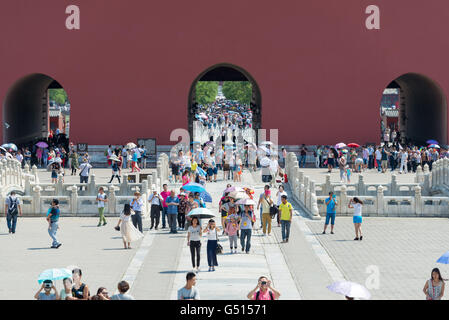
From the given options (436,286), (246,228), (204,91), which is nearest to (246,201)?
(246,228)

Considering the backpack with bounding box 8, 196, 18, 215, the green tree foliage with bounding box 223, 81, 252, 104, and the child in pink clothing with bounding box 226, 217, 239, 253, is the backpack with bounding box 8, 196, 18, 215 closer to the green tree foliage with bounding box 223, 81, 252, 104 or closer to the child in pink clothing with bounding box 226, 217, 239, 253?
the child in pink clothing with bounding box 226, 217, 239, 253

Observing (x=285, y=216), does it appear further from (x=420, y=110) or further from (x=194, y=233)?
(x=420, y=110)

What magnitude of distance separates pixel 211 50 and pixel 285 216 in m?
21.8

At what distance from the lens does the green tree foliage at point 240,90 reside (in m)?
Result: 93.9

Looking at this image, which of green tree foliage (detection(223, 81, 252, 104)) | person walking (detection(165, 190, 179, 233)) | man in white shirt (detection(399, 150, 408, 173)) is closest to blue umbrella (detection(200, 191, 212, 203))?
person walking (detection(165, 190, 179, 233))

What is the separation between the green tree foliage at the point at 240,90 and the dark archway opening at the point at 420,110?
4037cm

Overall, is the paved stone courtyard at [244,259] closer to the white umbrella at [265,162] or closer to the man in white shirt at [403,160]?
the white umbrella at [265,162]

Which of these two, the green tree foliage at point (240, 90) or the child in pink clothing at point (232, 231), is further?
the green tree foliage at point (240, 90)

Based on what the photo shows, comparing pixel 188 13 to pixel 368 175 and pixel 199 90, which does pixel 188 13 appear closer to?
pixel 368 175

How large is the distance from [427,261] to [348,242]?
9.77 feet

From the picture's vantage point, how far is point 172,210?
2364cm

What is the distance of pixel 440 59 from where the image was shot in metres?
43.1

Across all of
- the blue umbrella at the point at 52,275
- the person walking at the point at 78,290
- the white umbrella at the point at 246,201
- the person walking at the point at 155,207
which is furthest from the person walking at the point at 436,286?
the person walking at the point at 155,207

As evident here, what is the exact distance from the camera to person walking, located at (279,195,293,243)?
22328mm
